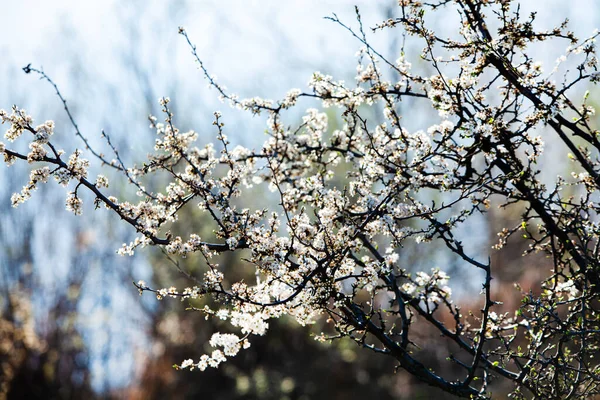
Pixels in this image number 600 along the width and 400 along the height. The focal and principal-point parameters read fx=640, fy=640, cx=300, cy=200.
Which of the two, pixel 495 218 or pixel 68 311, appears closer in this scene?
pixel 68 311

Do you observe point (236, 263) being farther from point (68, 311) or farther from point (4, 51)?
point (4, 51)

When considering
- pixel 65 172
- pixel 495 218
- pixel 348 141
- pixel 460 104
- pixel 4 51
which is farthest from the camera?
pixel 495 218

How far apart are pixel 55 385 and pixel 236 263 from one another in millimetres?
3681

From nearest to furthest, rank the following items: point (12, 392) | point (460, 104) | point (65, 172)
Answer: point (65, 172) < point (460, 104) < point (12, 392)

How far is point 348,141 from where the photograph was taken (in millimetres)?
3914

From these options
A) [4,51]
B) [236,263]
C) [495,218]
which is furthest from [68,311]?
[495,218]

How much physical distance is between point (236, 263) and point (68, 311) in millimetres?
3030

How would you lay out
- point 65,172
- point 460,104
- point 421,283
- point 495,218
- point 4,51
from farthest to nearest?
point 495,218, point 4,51, point 421,283, point 460,104, point 65,172

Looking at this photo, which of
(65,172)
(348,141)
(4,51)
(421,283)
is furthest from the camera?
Answer: (4,51)

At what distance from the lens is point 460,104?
3.09 m

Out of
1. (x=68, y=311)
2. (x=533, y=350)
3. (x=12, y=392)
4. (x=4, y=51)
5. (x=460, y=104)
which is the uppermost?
(x=4, y=51)

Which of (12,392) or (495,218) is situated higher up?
(495,218)

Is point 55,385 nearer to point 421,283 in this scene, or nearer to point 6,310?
point 6,310

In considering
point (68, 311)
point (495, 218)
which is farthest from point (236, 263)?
point (495, 218)
